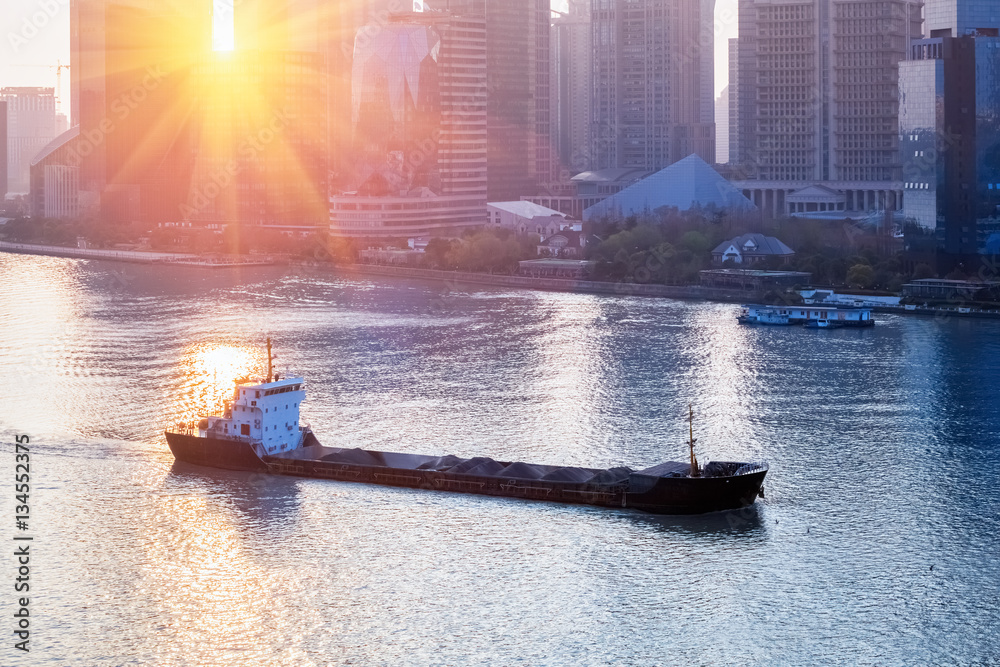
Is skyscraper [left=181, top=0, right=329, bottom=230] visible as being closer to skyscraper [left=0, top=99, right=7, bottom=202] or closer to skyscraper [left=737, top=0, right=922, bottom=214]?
skyscraper [left=737, top=0, right=922, bottom=214]

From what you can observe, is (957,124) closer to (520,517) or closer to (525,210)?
(520,517)

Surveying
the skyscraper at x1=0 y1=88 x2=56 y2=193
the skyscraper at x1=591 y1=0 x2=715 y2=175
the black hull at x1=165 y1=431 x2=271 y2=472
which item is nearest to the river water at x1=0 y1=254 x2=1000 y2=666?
the black hull at x1=165 y1=431 x2=271 y2=472

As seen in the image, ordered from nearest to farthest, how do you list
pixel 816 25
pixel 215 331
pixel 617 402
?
Answer: pixel 617 402
pixel 215 331
pixel 816 25

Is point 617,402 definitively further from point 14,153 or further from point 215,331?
point 14,153

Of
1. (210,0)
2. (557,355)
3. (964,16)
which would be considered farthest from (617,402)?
(210,0)

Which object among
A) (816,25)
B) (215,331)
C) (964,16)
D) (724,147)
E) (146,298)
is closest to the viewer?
(215,331)

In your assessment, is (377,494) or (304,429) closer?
(377,494)

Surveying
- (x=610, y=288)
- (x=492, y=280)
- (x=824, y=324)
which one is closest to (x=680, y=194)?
(x=492, y=280)
